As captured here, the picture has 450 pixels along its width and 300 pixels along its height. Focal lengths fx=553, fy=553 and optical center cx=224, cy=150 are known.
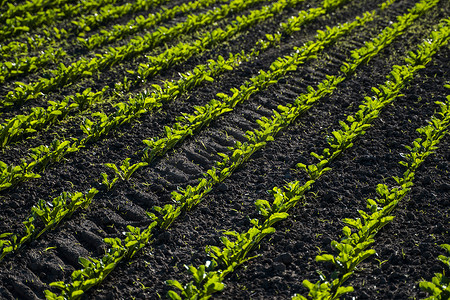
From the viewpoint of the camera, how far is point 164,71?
735 cm

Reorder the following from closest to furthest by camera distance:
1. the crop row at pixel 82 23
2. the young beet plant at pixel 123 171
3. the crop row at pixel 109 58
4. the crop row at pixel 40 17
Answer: the young beet plant at pixel 123 171, the crop row at pixel 109 58, the crop row at pixel 82 23, the crop row at pixel 40 17

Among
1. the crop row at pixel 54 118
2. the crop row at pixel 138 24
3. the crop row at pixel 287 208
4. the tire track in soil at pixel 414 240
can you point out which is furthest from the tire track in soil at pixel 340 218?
the crop row at pixel 138 24

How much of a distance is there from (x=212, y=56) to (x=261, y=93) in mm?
1181

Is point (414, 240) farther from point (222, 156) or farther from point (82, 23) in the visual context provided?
point (82, 23)

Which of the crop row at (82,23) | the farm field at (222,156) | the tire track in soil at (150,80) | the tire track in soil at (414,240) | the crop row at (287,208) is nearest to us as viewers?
the crop row at (287,208)

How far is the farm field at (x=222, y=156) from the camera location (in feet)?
14.1

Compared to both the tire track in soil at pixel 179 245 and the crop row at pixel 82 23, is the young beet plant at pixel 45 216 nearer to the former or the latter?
the tire track in soil at pixel 179 245

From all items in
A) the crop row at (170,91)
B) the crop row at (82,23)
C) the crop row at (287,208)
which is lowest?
the crop row at (287,208)

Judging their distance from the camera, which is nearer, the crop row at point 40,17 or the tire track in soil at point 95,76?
the tire track in soil at point 95,76

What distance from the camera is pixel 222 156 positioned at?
567cm

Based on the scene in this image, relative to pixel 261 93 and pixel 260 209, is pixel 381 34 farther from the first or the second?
pixel 260 209

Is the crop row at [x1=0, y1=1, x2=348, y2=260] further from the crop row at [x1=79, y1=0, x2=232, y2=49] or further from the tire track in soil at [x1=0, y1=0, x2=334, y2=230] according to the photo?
the crop row at [x1=79, y1=0, x2=232, y2=49]

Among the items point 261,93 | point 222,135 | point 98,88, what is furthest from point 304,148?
point 98,88

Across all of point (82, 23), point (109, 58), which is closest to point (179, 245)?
point (109, 58)
